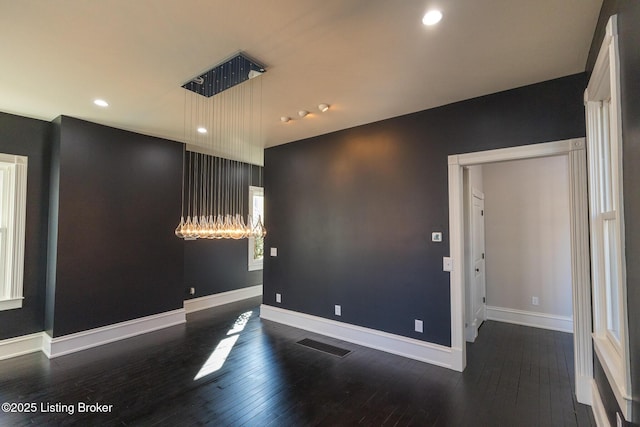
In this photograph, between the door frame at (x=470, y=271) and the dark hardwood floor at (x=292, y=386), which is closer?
the dark hardwood floor at (x=292, y=386)

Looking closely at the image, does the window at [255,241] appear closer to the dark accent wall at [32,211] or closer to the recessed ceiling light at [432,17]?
the dark accent wall at [32,211]

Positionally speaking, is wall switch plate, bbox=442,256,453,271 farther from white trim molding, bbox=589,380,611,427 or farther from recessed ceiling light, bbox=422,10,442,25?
recessed ceiling light, bbox=422,10,442,25

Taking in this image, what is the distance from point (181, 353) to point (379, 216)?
2.97m

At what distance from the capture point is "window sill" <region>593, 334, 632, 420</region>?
1.46 metres

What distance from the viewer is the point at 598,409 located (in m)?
2.25

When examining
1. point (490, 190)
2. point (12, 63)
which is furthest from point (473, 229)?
point (12, 63)

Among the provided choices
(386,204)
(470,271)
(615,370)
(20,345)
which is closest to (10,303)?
(20,345)

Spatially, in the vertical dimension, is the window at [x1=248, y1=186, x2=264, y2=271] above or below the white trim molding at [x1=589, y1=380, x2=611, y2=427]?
above

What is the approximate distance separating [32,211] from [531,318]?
7.08 meters

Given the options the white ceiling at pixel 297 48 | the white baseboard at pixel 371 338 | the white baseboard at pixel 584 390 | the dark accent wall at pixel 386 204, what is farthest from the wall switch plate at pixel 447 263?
the white ceiling at pixel 297 48

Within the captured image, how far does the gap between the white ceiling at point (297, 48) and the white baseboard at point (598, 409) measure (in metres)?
2.66

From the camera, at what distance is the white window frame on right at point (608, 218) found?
1506mm

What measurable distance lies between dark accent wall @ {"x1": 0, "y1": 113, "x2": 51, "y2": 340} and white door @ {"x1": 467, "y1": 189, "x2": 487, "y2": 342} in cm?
554

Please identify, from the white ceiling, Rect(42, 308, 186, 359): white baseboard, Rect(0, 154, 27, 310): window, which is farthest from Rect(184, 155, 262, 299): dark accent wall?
the white ceiling
